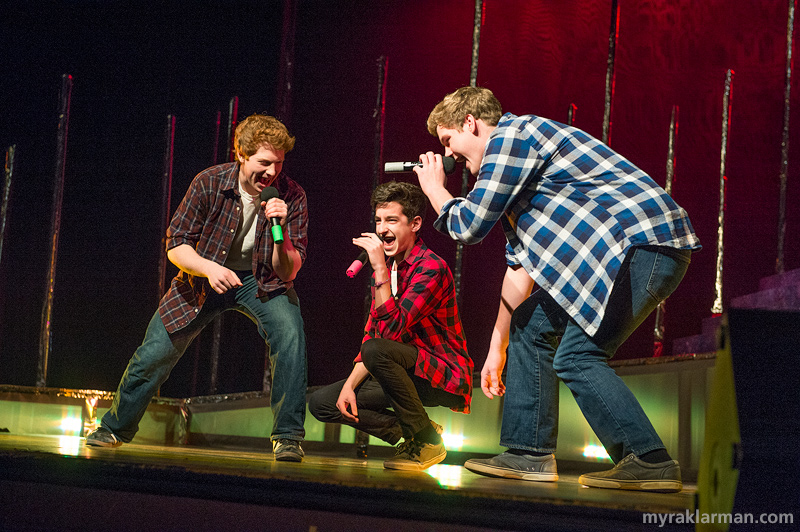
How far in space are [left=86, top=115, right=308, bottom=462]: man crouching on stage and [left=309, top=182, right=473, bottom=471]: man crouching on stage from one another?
0.77ft

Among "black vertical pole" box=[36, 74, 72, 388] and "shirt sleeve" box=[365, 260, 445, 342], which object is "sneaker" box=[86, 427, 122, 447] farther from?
"black vertical pole" box=[36, 74, 72, 388]

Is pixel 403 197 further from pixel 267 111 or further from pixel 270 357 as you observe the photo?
pixel 267 111

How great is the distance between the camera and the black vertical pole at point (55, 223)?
12.3 ft

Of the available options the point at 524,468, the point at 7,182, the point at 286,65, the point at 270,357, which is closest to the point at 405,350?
the point at 270,357

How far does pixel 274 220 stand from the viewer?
222 centimetres

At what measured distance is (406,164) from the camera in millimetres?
2121

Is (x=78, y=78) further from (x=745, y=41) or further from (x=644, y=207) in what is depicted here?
(x=745, y=41)

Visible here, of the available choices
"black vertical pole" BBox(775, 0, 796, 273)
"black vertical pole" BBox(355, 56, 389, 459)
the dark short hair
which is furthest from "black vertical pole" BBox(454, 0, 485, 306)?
"black vertical pole" BBox(775, 0, 796, 273)

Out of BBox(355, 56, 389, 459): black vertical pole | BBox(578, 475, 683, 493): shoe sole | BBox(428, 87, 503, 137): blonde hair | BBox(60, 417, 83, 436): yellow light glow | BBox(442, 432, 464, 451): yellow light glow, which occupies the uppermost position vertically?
BBox(355, 56, 389, 459): black vertical pole

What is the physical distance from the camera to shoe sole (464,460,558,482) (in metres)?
1.81

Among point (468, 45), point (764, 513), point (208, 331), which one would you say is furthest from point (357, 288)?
point (764, 513)

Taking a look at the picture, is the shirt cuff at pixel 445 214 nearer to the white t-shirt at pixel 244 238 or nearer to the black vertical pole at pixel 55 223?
the white t-shirt at pixel 244 238

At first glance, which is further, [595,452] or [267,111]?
[267,111]

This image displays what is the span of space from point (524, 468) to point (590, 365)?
0.35m
